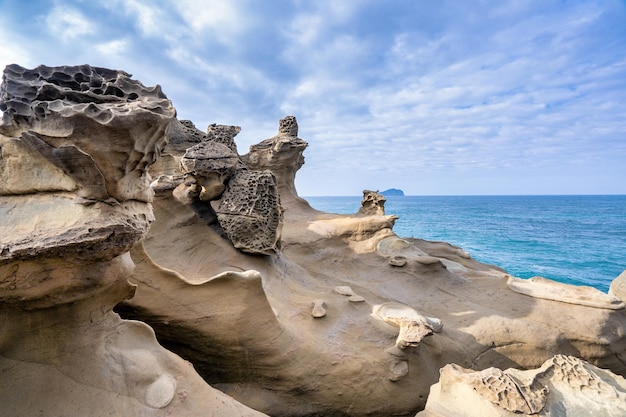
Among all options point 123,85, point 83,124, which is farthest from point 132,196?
point 123,85

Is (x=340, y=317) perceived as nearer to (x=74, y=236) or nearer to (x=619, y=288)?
(x=74, y=236)

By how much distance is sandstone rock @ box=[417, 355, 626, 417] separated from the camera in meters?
2.38

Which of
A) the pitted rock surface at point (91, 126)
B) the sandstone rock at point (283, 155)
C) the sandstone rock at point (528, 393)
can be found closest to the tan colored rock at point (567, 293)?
the sandstone rock at point (528, 393)

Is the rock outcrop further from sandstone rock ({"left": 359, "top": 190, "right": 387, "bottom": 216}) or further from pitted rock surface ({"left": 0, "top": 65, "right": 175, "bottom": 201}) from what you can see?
sandstone rock ({"left": 359, "top": 190, "right": 387, "bottom": 216})

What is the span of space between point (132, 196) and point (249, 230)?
7.36ft

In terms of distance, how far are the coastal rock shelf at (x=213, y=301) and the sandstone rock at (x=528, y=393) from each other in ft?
0.04

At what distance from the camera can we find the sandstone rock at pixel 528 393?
7.82ft

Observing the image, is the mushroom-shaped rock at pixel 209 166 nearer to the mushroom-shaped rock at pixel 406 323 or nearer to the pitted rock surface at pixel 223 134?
the pitted rock surface at pixel 223 134

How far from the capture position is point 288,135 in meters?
7.98

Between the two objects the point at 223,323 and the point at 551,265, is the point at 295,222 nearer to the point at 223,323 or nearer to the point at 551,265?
the point at 223,323

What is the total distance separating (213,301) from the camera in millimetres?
2836

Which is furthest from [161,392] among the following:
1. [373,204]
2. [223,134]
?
[373,204]

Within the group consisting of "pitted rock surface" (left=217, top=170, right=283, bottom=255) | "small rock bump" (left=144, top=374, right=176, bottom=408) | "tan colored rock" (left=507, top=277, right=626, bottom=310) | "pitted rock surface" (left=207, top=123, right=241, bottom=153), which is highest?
"pitted rock surface" (left=207, top=123, right=241, bottom=153)

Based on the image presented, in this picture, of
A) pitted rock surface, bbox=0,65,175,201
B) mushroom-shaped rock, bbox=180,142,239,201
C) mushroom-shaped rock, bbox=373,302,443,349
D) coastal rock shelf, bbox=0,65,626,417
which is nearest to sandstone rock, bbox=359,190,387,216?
coastal rock shelf, bbox=0,65,626,417
